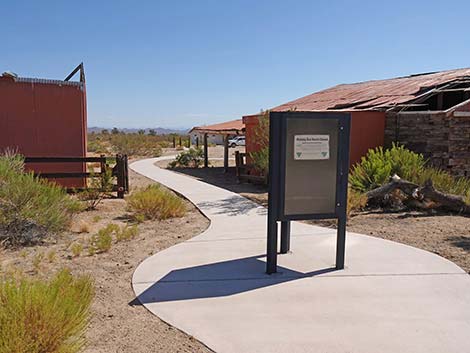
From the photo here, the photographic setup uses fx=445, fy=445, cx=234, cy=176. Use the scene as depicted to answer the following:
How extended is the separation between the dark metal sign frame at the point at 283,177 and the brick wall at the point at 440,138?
9.60 m

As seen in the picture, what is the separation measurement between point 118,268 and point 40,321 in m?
2.79

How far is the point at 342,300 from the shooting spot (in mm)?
5152

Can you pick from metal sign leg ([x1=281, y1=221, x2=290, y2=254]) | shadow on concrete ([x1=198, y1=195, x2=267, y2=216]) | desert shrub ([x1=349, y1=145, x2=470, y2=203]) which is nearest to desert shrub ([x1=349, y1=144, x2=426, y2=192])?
desert shrub ([x1=349, y1=145, x2=470, y2=203])

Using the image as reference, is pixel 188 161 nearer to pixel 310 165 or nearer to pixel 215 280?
pixel 310 165

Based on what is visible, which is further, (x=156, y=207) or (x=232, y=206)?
(x=232, y=206)

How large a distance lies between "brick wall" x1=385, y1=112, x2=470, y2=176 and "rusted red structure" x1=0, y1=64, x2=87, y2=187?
1076 cm

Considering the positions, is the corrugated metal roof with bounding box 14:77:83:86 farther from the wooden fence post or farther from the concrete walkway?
the concrete walkway

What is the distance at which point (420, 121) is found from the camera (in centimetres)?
1502

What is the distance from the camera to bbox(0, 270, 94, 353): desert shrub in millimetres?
3367

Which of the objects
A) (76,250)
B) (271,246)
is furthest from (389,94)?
(76,250)

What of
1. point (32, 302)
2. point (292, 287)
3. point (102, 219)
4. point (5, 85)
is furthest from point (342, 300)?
point (5, 85)

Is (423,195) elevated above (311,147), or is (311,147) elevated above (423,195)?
(311,147)

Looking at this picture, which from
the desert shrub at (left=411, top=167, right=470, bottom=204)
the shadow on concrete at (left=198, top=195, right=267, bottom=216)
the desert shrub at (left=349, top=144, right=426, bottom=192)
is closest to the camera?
the shadow on concrete at (left=198, top=195, right=267, bottom=216)

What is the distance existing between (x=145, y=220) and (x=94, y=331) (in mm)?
5368
